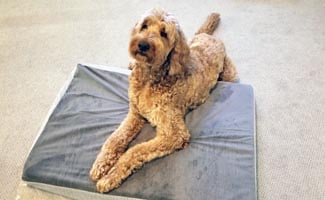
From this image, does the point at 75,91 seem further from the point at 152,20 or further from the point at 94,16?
the point at 94,16

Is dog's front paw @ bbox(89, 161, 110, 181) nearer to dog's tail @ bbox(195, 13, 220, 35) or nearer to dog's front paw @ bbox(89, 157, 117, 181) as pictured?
dog's front paw @ bbox(89, 157, 117, 181)

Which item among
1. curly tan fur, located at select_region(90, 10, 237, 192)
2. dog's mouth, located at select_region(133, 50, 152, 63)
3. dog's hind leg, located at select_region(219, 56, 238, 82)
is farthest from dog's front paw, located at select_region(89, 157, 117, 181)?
dog's hind leg, located at select_region(219, 56, 238, 82)

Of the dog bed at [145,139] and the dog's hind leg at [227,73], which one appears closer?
the dog bed at [145,139]

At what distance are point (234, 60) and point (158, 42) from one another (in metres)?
1.11

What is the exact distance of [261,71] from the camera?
2.38 metres

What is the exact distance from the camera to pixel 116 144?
61.7 inches

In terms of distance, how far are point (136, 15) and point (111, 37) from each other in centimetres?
32

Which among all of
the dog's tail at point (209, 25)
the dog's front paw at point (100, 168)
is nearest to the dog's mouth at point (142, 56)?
the dog's front paw at point (100, 168)

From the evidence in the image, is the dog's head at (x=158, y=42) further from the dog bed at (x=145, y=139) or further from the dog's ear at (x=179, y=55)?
the dog bed at (x=145, y=139)

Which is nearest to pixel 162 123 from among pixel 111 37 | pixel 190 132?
pixel 190 132

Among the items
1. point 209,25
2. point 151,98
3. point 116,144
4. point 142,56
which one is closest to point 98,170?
point 116,144

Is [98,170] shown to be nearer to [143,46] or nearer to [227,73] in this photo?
[143,46]

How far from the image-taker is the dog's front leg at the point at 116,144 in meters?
1.49

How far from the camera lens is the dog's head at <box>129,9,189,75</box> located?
146 centimetres
